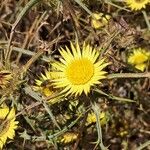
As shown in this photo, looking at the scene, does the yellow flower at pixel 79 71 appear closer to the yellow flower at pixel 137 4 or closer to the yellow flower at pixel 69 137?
the yellow flower at pixel 69 137

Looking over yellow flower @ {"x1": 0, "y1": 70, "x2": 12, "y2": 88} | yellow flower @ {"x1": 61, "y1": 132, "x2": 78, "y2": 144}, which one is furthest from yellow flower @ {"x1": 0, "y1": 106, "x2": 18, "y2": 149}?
yellow flower @ {"x1": 61, "y1": 132, "x2": 78, "y2": 144}

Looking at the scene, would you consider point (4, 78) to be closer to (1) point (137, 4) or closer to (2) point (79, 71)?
(2) point (79, 71)

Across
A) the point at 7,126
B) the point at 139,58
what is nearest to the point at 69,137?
the point at 7,126

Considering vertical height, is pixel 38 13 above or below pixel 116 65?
above

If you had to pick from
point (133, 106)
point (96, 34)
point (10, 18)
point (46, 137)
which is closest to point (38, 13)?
point (10, 18)

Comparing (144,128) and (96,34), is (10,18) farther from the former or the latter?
(144,128)

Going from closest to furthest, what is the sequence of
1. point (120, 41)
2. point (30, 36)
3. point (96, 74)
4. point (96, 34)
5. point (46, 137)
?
point (96, 74), point (46, 137), point (120, 41), point (96, 34), point (30, 36)

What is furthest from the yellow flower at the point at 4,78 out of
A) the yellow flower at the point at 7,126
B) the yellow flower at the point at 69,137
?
the yellow flower at the point at 69,137
